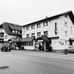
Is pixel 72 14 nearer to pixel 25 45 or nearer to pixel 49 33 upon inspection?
pixel 49 33

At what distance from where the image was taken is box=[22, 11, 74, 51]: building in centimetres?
2658

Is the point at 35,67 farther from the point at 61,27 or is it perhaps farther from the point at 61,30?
the point at 61,27

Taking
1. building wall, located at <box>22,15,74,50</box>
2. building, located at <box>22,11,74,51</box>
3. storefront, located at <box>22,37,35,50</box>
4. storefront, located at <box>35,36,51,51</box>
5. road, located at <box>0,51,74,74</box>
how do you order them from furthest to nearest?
storefront, located at <box>22,37,35,50</box>
storefront, located at <box>35,36,51,51</box>
building, located at <box>22,11,74,51</box>
building wall, located at <box>22,15,74,50</box>
road, located at <box>0,51,74,74</box>

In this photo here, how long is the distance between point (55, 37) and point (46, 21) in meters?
6.05

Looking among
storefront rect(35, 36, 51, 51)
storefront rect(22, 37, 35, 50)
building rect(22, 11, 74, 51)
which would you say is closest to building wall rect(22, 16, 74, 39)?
building rect(22, 11, 74, 51)

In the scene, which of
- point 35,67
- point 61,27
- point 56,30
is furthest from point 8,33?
point 35,67

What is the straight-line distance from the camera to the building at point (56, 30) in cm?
2658

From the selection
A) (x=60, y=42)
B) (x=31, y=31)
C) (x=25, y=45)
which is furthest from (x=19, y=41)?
(x=60, y=42)

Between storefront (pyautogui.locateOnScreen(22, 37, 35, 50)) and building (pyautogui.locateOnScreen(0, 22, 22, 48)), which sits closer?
storefront (pyautogui.locateOnScreen(22, 37, 35, 50))

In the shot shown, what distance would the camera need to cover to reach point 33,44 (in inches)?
1270

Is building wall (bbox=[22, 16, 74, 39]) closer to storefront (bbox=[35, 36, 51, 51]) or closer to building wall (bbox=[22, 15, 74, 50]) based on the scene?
building wall (bbox=[22, 15, 74, 50])

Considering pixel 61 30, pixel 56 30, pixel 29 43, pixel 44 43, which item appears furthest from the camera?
pixel 29 43

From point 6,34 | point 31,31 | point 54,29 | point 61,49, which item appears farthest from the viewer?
point 6,34

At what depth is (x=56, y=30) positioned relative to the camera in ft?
88.5
